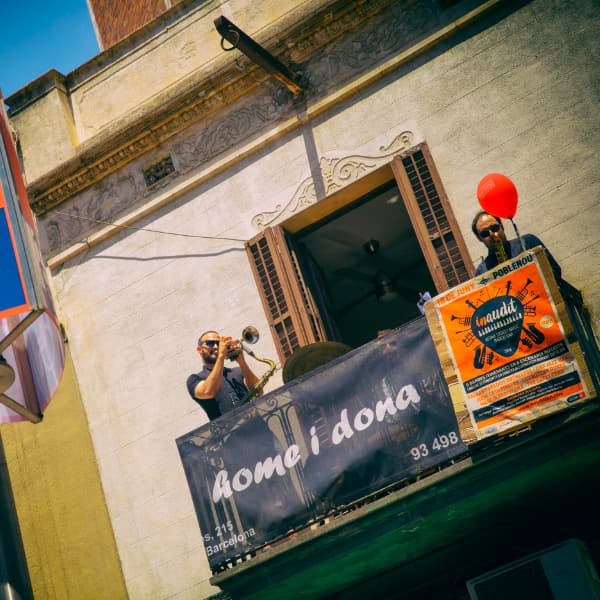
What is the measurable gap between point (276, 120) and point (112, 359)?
3.60 metres

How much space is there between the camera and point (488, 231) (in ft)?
26.5

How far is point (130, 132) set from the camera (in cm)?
1119

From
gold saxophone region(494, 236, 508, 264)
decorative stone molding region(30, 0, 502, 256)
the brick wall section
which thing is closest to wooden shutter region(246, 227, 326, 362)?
decorative stone molding region(30, 0, 502, 256)

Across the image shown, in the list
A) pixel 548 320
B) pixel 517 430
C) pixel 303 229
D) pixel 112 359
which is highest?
pixel 303 229

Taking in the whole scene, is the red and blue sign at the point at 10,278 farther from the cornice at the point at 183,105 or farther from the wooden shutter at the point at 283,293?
the cornice at the point at 183,105

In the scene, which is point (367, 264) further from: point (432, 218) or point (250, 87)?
point (432, 218)

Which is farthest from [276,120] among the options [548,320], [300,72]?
[548,320]

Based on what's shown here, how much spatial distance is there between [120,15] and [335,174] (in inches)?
183

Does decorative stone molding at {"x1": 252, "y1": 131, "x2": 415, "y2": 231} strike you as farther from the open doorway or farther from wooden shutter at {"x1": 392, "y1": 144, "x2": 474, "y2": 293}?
the open doorway

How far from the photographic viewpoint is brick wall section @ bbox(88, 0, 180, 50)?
476 inches

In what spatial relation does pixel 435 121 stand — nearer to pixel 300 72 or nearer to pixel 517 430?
pixel 300 72

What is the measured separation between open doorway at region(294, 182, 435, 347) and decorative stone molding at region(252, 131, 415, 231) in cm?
42

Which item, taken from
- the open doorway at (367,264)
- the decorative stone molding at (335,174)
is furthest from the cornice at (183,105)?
the open doorway at (367,264)

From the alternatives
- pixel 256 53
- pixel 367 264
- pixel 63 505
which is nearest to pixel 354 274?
pixel 367 264
